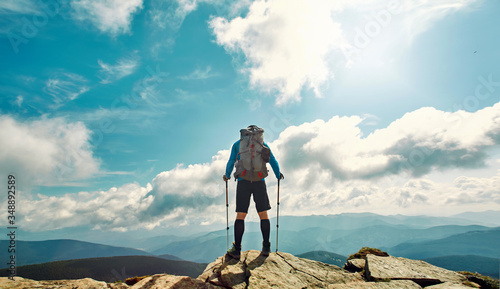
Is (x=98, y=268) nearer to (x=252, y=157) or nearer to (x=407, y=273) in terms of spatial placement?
(x=252, y=157)

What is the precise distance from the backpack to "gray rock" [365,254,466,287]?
17.4 feet

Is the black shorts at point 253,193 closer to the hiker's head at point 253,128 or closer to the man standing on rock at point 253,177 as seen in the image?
the man standing on rock at point 253,177

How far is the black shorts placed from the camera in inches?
403

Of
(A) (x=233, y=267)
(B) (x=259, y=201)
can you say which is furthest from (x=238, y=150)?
(A) (x=233, y=267)

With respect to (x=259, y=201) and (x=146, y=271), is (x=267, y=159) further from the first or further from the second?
(x=146, y=271)

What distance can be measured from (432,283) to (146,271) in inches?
7297

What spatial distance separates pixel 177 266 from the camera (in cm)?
18825

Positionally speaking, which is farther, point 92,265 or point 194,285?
point 92,265

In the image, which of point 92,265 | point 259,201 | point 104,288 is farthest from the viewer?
point 92,265

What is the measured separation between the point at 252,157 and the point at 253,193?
1.65 metres

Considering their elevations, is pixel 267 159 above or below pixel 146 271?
above

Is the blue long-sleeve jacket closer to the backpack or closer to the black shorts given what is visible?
the backpack

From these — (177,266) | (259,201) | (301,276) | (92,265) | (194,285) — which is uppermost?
(259,201)

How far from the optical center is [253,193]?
411 inches
